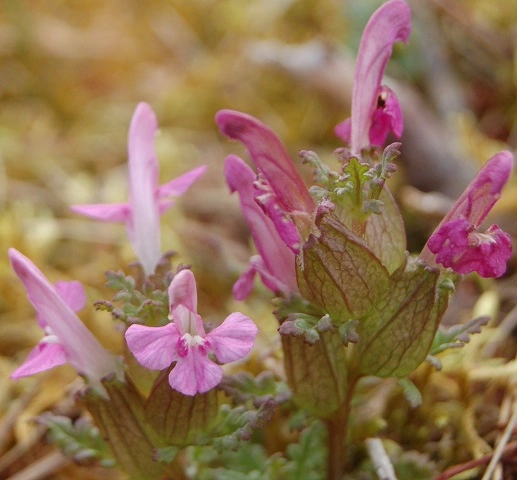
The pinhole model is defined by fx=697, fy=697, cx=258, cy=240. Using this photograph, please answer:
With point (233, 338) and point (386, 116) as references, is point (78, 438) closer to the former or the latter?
point (233, 338)

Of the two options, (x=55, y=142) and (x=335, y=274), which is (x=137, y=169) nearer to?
(x=335, y=274)

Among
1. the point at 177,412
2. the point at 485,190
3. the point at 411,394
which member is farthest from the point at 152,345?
the point at 485,190

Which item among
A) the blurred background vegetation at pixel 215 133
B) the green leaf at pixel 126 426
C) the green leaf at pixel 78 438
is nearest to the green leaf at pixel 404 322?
the blurred background vegetation at pixel 215 133

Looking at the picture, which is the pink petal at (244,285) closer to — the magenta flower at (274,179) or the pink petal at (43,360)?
the magenta flower at (274,179)

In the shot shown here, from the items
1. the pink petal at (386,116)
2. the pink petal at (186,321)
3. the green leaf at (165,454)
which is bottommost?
the green leaf at (165,454)

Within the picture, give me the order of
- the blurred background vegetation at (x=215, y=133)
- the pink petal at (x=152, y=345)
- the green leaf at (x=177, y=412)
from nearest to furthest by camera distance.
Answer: the pink petal at (x=152, y=345) < the green leaf at (x=177, y=412) < the blurred background vegetation at (x=215, y=133)

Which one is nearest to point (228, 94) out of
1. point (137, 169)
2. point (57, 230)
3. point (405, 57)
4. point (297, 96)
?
point (297, 96)

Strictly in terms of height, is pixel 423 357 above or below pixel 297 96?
below
